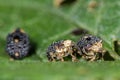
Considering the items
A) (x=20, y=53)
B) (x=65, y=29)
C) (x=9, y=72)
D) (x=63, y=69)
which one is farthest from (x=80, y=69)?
(x=65, y=29)

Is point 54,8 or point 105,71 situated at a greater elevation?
point 54,8

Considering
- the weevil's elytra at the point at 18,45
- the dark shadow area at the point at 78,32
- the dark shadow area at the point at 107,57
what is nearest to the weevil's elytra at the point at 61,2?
the dark shadow area at the point at 78,32

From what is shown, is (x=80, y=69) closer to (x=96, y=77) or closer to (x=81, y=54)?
(x=96, y=77)

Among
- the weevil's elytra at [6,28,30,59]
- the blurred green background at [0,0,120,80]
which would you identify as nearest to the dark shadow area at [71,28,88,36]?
the blurred green background at [0,0,120,80]

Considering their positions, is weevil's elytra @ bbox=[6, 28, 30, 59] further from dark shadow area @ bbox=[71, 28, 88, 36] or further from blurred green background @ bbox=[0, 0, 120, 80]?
dark shadow area @ bbox=[71, 28, 88, 36]

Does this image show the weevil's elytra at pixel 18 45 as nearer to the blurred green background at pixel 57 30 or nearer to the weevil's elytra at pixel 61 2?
the blurred green background at pixel 57 30

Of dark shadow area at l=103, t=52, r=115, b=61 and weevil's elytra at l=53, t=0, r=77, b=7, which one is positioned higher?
weevil's elytra at l=53, t=0, r=77, b=7
